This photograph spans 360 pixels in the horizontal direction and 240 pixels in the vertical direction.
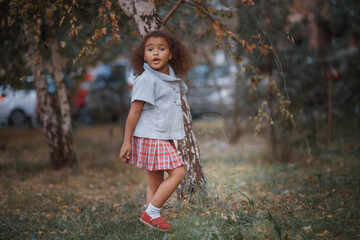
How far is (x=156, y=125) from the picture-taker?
2852mm

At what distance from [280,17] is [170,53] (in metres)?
3.96

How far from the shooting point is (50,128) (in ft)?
18.6

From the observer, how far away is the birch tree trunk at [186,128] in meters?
3.44

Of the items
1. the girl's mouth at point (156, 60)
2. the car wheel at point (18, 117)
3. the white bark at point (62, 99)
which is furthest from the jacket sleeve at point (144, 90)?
the car wheel at point (18, 117)

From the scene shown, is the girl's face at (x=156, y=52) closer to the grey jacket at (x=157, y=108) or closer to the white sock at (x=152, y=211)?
the grey jacket at (x=157, y=108)

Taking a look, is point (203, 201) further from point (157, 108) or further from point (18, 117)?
point (18, 117)

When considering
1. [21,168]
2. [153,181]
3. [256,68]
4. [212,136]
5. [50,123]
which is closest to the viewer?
[153,181]

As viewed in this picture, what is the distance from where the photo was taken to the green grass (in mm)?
2904

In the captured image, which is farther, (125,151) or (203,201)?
(203,201)

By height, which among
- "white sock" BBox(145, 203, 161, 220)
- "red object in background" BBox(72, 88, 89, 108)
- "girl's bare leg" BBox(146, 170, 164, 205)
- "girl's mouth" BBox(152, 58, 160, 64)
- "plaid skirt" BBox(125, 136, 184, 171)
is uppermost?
"girl's mouth" BBox(152, 58, 160, 64)

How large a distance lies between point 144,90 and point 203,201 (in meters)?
1.33

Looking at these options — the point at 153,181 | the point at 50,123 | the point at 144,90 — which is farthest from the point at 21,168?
the point at 144,90

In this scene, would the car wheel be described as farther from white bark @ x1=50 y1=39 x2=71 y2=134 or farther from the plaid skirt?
the plaid skirt

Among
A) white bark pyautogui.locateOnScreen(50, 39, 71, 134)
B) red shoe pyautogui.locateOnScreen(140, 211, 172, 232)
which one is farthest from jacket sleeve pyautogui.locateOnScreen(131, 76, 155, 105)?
white bark pyautogui.locateOnScreen(50, 39, 71, 134)
